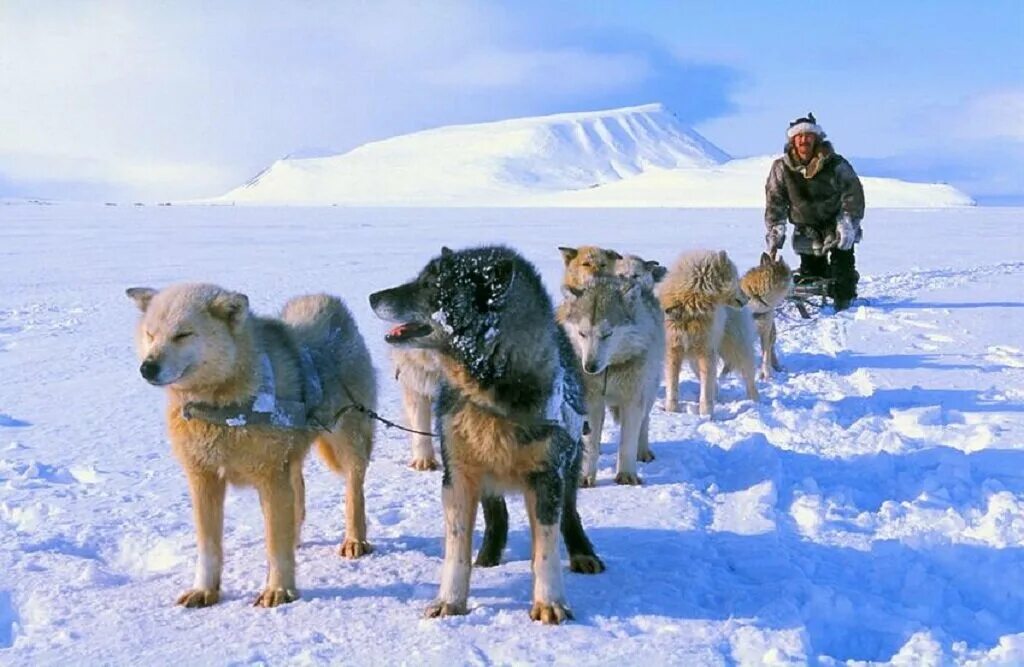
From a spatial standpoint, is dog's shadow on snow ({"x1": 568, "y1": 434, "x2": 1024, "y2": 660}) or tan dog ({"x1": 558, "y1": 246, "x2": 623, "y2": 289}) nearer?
dog's shadow on snow ({"x1": 568, "y1": 434, "x2": 1024, "y2": 660})

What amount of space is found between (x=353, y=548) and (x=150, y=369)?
1300 mm

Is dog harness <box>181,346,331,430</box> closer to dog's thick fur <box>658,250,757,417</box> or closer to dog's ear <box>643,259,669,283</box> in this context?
dog's ear <box>643,259,669,283</box>

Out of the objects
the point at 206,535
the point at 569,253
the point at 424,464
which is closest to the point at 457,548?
the point at 206,535

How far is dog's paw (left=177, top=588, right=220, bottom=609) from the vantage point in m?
3.49

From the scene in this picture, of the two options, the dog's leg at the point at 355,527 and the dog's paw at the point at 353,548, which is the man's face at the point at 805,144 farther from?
the dog's paw at the point at 353,548

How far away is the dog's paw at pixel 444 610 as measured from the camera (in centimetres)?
332

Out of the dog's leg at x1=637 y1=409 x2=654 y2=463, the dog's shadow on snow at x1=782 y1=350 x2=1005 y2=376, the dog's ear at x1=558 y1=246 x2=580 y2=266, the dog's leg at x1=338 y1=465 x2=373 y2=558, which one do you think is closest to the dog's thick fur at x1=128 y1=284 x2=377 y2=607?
the dog's leg at x1=338 y1=465 x2=373 y2=558

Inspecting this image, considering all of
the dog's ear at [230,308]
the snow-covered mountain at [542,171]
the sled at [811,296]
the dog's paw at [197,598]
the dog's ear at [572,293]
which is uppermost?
the snow-covered mountain at [542,171]

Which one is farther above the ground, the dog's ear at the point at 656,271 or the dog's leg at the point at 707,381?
the dog's ear at the point at 656,271

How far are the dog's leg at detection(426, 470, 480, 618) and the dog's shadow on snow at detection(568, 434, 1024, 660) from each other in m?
0.47

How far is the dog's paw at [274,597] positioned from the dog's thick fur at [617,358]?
2119 millimetres

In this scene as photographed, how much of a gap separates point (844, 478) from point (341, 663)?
3332 millimetres

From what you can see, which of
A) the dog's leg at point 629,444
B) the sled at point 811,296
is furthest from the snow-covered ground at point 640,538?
the sled at point 811,296

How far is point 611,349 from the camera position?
5320mm
